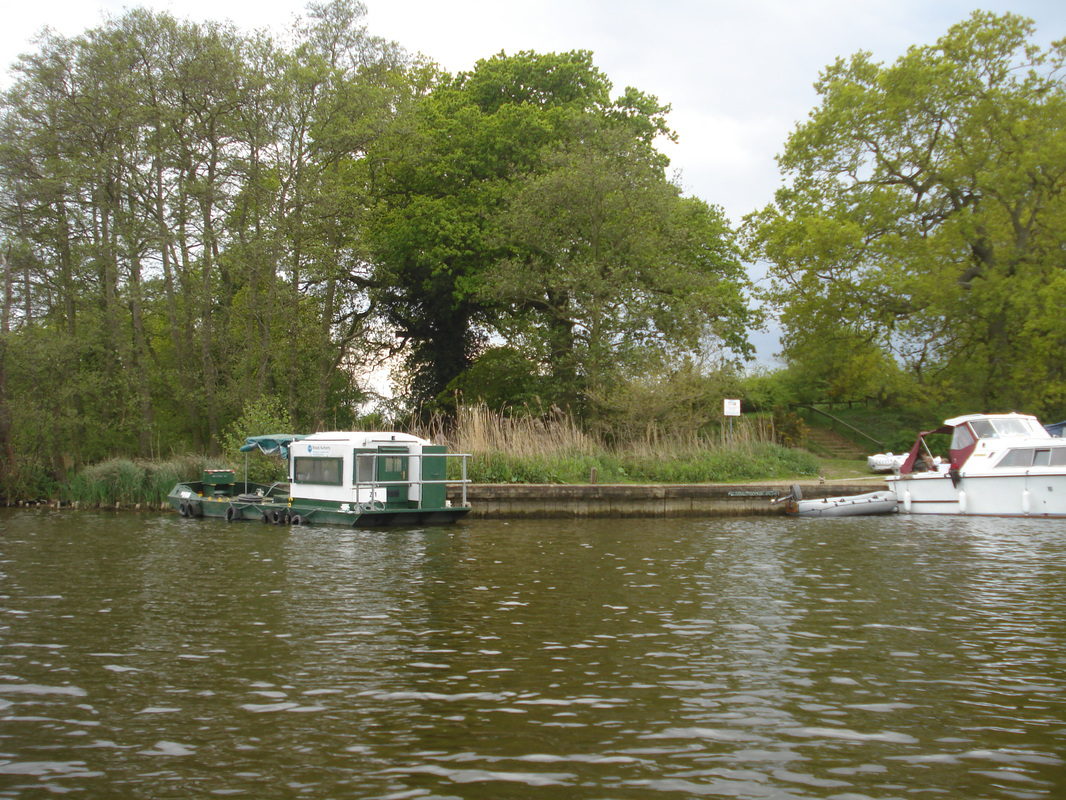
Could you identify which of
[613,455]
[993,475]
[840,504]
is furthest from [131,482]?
[993,475]

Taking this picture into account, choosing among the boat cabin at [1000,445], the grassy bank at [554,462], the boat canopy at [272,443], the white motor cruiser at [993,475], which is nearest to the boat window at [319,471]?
the boat canopy at [272,443]

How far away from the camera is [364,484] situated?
72.1ft

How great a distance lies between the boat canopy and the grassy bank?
2.20 meters

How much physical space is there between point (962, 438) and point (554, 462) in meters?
10.7

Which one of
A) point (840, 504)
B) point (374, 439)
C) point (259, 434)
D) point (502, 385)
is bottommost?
point (840, 504)

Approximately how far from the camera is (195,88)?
33281 mm

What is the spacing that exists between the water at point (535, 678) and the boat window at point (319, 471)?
24.7 feet

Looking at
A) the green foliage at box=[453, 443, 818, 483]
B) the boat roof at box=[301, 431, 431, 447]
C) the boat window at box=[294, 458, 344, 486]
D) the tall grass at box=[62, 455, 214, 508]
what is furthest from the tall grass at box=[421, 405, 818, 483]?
the tall grass at box=[62, 455, 214, 508]

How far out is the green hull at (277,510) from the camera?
860 inches

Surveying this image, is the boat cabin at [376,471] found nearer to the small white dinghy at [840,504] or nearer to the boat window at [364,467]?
the boat window at [364,467]

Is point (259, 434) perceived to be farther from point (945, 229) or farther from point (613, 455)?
point (945, 229)

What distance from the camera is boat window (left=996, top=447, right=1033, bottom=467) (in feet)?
77.8

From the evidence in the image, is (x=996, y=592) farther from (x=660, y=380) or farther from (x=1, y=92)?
(x=1, y=92)

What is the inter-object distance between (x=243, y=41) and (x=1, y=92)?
26.6 feet
